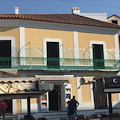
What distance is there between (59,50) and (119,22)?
504 inches

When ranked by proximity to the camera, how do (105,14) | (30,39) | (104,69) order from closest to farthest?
(30,39) → (104,69) → (105,14)

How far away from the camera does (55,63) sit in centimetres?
1905

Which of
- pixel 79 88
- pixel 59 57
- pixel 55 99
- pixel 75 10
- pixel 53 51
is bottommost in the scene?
pixel 55 99

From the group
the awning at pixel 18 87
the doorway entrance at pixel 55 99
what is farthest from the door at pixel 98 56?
the awning at pixel 18 87

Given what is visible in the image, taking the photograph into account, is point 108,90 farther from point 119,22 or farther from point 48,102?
point 119,22

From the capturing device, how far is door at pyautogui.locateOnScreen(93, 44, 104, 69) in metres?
20.1

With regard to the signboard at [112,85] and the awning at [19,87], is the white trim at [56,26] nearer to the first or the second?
the awning at [19,87]

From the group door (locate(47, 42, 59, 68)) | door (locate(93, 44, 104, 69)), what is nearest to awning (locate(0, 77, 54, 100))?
door (locate(47, 42, 59, 68))

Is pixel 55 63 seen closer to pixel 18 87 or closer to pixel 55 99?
pixel 55 99

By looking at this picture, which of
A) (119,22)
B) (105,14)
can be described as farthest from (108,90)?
(119,22)

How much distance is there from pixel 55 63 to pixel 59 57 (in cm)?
59

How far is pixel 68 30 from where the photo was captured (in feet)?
65.1

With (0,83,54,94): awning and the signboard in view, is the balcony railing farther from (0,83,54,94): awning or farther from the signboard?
the signboard

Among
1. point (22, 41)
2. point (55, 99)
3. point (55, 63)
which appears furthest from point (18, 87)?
point (55, 99)
